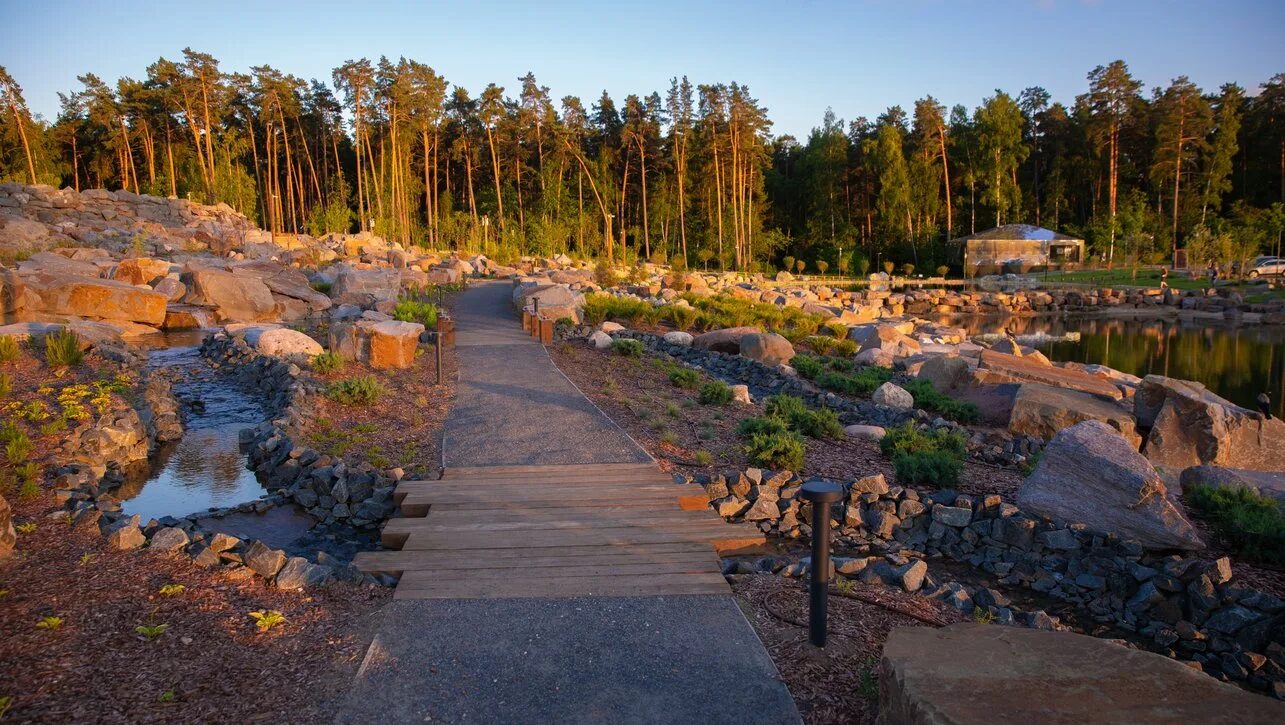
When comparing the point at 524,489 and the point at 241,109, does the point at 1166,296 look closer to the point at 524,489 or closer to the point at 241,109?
the point at 524,489

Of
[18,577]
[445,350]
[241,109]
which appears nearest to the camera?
[18,577]

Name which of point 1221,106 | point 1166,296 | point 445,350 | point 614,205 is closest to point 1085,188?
point 1221,106

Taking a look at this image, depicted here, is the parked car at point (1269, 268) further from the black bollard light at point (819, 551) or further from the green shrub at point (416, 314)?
the black bollard light at point (819, 551)

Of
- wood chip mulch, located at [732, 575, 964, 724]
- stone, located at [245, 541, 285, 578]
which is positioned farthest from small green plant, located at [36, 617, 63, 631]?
wood chip mulch, located at [732, 575, 964, 724]

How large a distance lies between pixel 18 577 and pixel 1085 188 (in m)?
64.9

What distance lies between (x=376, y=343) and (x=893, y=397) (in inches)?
314

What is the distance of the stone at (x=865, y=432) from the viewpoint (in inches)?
362

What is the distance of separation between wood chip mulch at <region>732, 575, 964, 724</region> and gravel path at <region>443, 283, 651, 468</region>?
2.94 metres

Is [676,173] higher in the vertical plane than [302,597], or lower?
higher

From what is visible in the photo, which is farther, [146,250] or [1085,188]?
[1085,188]

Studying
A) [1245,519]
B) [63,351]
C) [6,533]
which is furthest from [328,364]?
[1245,519]

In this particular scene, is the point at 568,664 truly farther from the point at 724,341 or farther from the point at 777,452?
the point at 724,341

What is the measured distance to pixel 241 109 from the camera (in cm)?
4809

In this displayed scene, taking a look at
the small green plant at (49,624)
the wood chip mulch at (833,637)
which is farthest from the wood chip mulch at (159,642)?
the wood chip mulch at (833,637)
